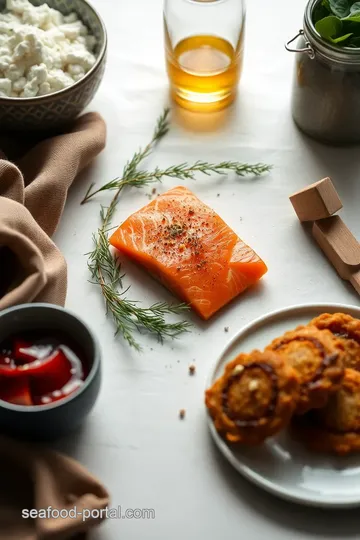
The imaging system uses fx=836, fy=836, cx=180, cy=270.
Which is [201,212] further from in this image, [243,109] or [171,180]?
[243,109]

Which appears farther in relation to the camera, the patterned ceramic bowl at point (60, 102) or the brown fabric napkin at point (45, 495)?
the patterned ceramic bowl at point (60, 102)

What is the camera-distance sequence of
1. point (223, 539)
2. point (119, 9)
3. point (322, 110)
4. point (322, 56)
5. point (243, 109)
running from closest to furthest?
1. point (223, 539)
2. point (322, 56)
3. point (322, 110)
4. point (243, 109)
5. point (119, 9)

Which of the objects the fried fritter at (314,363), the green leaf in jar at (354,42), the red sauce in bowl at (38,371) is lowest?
the red sauce in bowl at (38,371)

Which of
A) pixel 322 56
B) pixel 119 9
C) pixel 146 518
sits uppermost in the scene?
pixel 322 56

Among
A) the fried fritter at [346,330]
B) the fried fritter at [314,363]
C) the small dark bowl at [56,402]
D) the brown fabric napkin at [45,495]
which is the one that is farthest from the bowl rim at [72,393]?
the fried fritter at [346,330]

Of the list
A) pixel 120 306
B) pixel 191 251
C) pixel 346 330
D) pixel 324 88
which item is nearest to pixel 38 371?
pixel 120 306

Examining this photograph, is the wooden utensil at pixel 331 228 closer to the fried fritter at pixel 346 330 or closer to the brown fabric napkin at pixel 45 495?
the fried fritter at pixel 346 330

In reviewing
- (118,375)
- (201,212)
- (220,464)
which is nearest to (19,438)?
(118,375)
